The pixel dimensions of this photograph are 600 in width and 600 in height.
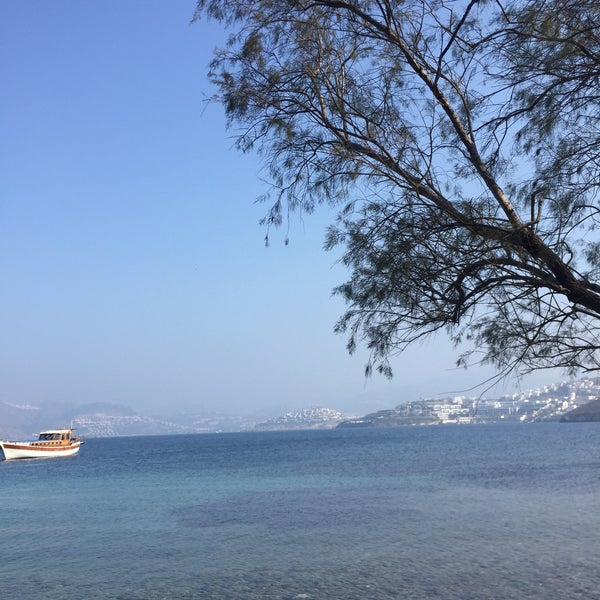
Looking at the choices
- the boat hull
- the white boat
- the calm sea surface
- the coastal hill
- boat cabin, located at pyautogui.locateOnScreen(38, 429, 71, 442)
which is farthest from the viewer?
the coastal hill

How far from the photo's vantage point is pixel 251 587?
9.85 metres

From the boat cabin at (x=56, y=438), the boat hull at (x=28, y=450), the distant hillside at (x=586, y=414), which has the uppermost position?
the distant hillside at (x=586, y=414)

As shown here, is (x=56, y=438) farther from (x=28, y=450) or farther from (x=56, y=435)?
(x=28, y=450)

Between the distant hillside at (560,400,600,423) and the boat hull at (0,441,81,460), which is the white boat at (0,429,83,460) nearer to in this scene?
the boat hull at (0,441,81,460)

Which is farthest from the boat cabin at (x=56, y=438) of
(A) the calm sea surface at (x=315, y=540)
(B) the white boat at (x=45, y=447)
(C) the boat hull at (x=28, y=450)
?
(A) the calm sea surface at (x=315, y=540)

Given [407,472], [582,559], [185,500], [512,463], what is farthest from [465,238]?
[512,463]

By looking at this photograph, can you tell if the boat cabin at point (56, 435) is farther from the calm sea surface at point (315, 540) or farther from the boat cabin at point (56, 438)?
the calm sea surface at point (315, 540)

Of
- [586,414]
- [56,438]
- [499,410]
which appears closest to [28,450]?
[56,438]

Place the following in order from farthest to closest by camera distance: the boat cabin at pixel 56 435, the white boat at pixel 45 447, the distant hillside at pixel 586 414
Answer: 1. the distant hillside at pixel 586 414
2. the boat cabin at pixel 56 435
3. the white boat at pixel 45 447

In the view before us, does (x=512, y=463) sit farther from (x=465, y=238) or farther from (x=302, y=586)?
(x=465, y=238)

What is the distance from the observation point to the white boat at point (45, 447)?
49.3m

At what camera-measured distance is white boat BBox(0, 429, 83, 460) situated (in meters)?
49.3

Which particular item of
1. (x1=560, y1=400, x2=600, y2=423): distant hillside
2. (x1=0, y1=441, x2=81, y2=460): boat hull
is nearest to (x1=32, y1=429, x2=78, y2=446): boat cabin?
(x1=0, y1=441, x2=81, y2=460): boat hull

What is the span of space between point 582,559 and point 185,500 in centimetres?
1330
